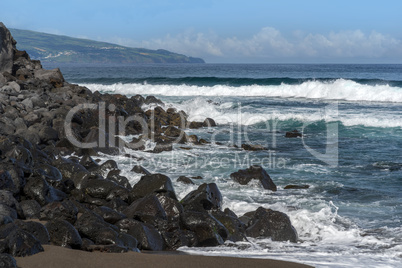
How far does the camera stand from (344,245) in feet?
20.9

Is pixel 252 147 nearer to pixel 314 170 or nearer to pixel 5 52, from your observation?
pixel 314 170

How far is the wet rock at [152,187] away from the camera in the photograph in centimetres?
732

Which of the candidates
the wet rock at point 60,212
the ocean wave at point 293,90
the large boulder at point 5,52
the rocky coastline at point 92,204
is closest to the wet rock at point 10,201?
the rocky coastline at point 92,204

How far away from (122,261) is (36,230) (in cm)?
106

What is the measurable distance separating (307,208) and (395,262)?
2.55 meters

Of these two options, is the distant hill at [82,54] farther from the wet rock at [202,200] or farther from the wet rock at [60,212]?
the wet rock at [60,212]

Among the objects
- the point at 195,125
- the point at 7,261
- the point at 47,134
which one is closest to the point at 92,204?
the point at 7,261

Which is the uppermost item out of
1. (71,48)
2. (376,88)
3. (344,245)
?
(71,48)

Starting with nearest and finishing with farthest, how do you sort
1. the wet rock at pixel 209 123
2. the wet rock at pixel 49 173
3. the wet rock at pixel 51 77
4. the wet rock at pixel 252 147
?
the wet rock at pixel 49 173
the wet rock at pixel 252 147
the wet rock at pixel 209 123
the wet rock at pixel 51 77

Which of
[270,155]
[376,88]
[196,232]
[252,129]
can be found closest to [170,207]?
[196,232]

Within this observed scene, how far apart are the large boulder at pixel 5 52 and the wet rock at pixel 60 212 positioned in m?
13.7

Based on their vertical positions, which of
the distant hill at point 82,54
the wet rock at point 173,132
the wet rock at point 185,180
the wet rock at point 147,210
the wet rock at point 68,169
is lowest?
the wet rock at point 185,180

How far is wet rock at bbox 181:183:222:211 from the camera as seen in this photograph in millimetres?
7109

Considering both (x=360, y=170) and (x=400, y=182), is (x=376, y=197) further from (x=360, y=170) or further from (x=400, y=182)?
(x=360, y=170)
